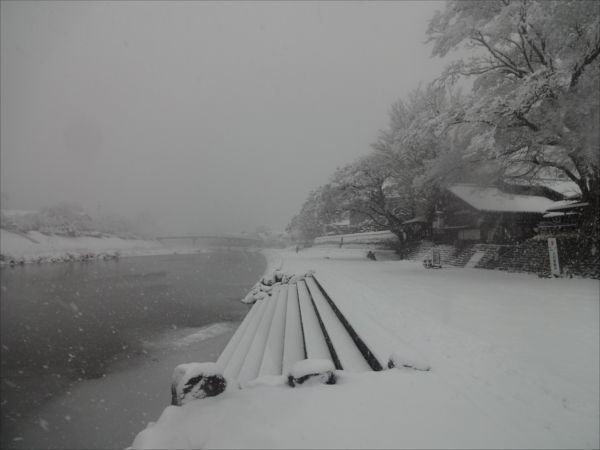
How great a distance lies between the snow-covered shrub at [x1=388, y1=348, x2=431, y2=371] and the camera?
12.6ft

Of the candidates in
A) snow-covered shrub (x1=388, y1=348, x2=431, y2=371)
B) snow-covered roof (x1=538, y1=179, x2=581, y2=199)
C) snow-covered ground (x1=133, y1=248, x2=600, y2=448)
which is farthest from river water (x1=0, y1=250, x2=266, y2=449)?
snow-covered roof (x1=538, y1=179, x2=581, y2=199)

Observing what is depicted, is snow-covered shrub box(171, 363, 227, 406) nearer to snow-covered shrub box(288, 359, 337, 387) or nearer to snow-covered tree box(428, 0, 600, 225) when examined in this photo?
snow-covered shrub box(288, 359, 337, 387)

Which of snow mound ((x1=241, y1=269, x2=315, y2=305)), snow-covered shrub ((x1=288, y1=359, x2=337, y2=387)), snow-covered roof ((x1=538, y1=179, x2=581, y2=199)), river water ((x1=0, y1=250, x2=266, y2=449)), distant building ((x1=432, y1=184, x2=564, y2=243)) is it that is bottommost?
river water ((x1=0, y1=250, x2=266, y2=449))

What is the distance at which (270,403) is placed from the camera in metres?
3.10

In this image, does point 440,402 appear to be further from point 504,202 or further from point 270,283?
point 504,202

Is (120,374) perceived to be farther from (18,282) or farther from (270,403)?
(18,282)

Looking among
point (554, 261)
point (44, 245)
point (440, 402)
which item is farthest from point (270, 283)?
point (44, 245)

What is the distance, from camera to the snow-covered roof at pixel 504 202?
18.7m

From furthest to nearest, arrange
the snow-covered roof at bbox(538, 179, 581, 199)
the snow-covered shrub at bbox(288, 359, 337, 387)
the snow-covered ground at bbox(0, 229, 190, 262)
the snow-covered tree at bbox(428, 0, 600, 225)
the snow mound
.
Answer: the snow-covered ground at bbox(0, 229, 190, 262) < the snow-covered roof at bbox(538, 179, 581, 199) < the snow mound < the snow-covered tree at bbox(428, 0, 600, 225) < the snow-covered shrub at bbox(288, 359, 337, 387)

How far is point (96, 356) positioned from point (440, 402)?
383 inches

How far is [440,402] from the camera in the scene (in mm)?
3098

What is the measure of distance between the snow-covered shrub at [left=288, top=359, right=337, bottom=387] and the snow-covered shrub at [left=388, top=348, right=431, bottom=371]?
93 centimetres

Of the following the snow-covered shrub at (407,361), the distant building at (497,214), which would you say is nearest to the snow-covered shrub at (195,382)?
the snow-covered shrub at (407,361)

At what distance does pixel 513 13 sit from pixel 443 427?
1246cm
